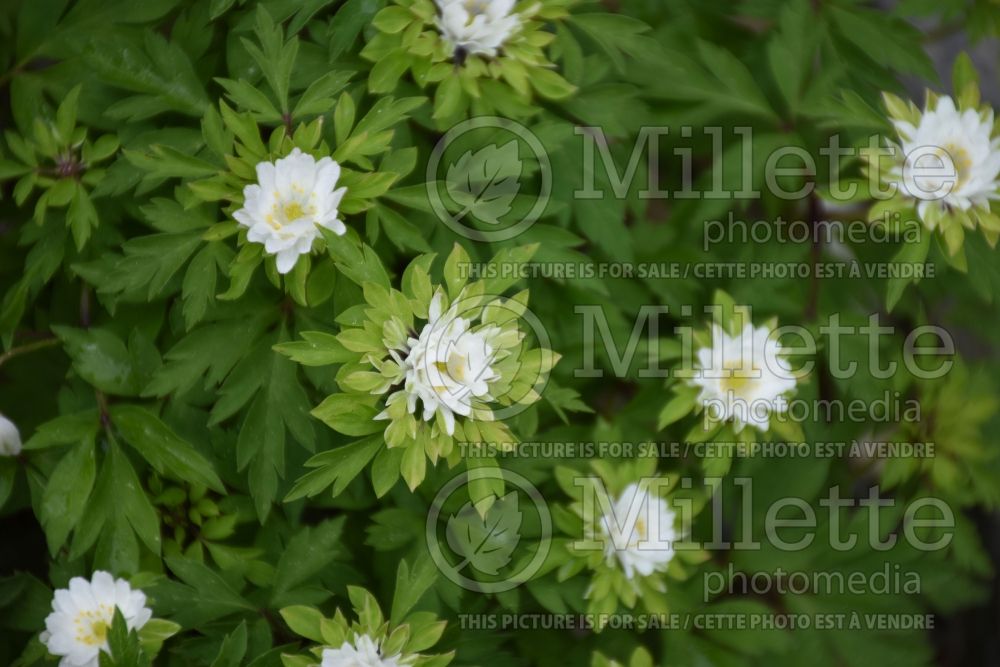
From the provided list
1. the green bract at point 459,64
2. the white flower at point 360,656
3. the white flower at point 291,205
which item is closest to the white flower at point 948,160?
the green bract at point 459,64

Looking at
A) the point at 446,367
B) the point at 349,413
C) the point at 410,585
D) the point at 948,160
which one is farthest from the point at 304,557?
the point at 948,160

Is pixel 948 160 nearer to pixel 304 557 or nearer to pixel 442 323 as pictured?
pixel 442 323

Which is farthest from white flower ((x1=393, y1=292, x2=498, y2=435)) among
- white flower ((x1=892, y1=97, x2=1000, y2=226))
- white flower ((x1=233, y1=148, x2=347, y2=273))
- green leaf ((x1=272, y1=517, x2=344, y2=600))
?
white flower ((x1=892, y1=97, x2=1000, y2=226))

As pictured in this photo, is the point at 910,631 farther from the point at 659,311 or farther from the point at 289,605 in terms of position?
the point at 289,605

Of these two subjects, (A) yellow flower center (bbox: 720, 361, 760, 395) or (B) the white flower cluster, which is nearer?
(B) the white flower cluster

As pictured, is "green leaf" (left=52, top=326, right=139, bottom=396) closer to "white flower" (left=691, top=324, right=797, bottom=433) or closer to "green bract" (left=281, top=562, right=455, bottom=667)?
"green bract" (left=281, top=562, right=455, bottom=667)

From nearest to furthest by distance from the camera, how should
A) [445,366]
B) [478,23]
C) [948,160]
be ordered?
1. [445,366]
2. [478,23]
3. [948,160]

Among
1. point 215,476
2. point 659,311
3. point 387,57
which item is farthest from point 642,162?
point 215,476

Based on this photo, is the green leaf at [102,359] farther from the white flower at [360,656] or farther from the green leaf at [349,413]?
the white flower at [360,656]
